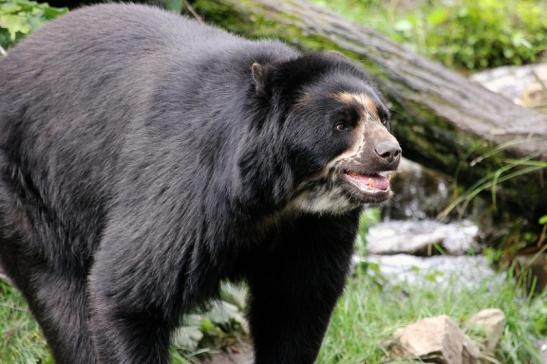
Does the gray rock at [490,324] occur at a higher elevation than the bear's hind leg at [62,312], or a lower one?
lower

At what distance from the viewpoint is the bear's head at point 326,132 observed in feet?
14.4

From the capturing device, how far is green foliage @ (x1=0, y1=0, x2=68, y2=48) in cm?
603

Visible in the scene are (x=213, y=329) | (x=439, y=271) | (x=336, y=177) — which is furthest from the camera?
(x=439, y=271)

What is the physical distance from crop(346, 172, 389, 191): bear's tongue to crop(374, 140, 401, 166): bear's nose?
10 centimetres

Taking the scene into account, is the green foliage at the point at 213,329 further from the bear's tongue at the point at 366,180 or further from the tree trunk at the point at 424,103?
the tree trunk at the point at 424,103

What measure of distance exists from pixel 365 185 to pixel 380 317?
→ 229 cm

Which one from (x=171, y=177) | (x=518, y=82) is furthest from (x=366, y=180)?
(x=518, y=82)

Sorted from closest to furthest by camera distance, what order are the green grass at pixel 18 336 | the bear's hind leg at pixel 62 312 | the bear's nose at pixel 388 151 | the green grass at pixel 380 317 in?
the bear's nose at pixel 388 151, the bear's hind leg at pixel 62 312, the green grass at pixel 18 336, the green grass at pixel 380 317

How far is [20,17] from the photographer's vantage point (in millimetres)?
6066

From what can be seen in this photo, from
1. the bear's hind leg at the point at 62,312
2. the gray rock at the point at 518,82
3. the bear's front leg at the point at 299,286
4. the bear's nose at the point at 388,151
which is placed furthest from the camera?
the gray rock at the point at 518,82

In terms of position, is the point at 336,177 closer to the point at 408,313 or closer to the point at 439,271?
the point at 408,313

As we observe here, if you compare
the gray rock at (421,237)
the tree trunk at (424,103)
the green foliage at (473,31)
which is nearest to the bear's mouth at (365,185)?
the tree trunk at (424,103)

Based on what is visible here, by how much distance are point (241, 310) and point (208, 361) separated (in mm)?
532

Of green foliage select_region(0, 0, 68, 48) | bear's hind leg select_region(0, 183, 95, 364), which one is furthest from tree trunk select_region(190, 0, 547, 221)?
bear's hind leg select_region(0, 183, 95, 364)
